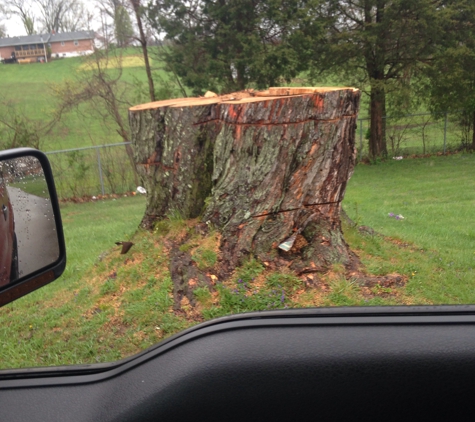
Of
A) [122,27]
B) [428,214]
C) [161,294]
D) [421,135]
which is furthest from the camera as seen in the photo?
[421,135]

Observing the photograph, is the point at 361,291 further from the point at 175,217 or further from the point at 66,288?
the point at 66,288

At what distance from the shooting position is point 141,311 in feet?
12.3

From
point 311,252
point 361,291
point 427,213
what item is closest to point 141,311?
point 311,252

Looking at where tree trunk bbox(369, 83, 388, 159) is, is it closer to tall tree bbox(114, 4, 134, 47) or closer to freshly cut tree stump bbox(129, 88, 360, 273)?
tall tree bbox(114, 4, 134, 47)

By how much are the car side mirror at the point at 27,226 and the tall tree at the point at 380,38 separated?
15.1 m

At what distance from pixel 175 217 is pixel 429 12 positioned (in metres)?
13.5

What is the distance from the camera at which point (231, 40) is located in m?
16.2

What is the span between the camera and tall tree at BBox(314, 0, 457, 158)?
50.2ft

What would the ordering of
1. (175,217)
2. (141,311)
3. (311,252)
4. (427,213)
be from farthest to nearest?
(427,213) < (175,217) < (311,252) < (141,311)

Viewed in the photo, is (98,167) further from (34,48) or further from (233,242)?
(34,48)

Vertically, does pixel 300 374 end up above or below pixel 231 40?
below

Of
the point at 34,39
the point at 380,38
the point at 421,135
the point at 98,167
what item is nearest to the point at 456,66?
the point at 380,38

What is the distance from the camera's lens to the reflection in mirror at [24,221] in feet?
5.44

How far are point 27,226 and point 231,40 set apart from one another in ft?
50.6
